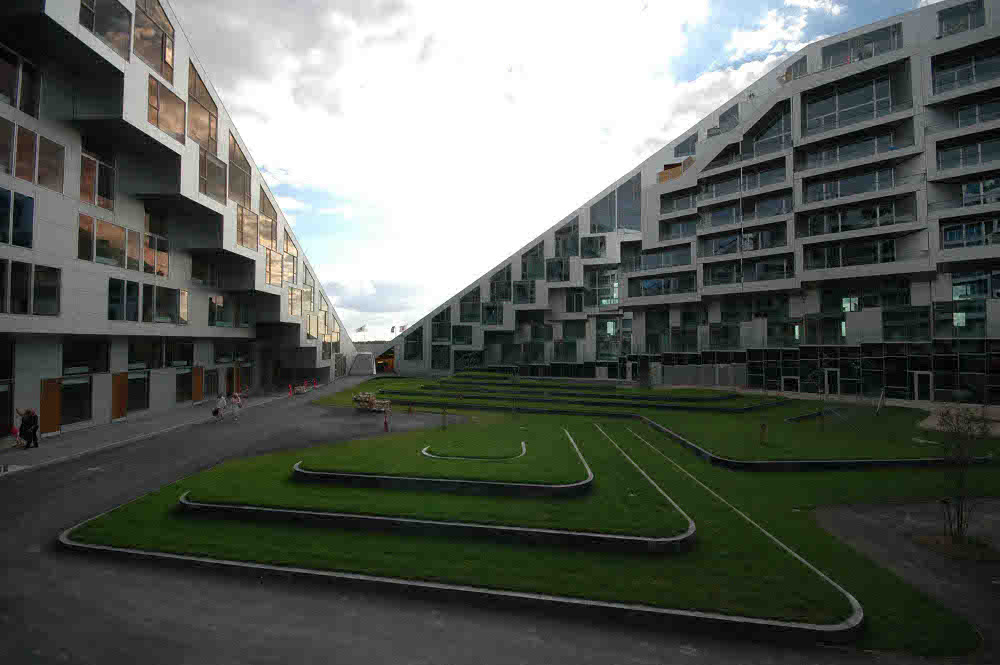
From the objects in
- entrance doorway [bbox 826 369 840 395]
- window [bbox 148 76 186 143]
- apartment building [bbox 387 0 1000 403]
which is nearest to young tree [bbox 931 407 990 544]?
apartment building [bbox 387 0 1000 403]

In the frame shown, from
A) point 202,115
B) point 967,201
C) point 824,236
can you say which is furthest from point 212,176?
point 967,201

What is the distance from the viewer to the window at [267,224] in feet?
124

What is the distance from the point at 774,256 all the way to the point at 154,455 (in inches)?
1821

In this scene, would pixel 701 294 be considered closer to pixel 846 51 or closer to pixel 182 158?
pixel 846 51

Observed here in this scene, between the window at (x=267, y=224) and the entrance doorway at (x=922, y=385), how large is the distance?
49.3m

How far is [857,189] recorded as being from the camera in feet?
122

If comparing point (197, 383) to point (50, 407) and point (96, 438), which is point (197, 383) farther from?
point (96, 438)

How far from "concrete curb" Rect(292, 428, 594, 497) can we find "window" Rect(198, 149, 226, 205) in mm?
23716

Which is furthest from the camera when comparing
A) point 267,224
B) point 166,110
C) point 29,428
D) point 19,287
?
point 267,224

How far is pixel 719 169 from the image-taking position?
1767 inches

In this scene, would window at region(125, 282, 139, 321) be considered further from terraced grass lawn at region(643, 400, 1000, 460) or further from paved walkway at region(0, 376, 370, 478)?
terraced grass lawn at region(643, 400, 1000, 460)

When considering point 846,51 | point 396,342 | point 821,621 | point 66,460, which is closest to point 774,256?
point 846,51

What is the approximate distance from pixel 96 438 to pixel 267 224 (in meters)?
21.8

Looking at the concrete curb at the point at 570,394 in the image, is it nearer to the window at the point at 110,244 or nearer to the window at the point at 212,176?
the window at the point at 212,176
